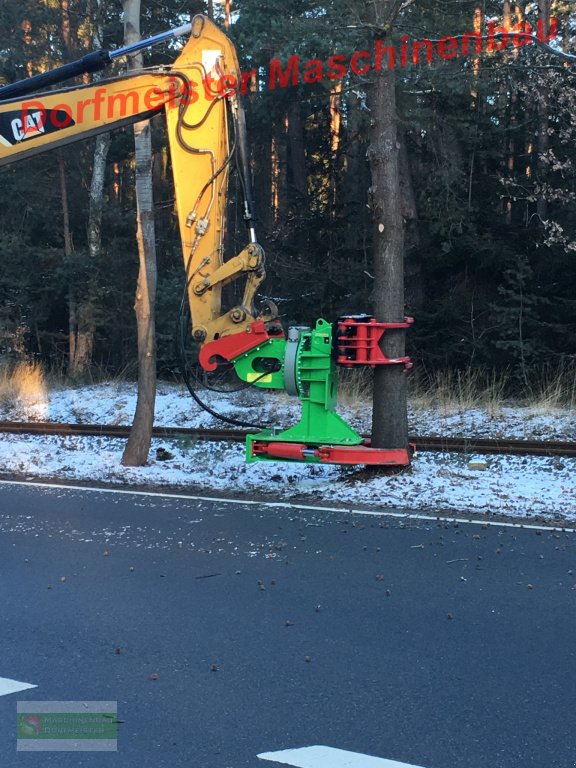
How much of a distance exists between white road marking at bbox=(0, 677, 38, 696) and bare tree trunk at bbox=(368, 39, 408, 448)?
245 inches

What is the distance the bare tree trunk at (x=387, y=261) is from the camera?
10336 mm

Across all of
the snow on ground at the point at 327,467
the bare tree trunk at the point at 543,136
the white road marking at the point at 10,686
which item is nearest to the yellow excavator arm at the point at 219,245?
the snow on ground at the point at 327,467

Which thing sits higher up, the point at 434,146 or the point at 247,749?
the point at 434,146

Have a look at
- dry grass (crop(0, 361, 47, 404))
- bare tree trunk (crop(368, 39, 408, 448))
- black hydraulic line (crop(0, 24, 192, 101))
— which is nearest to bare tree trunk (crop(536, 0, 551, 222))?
bare tree trunk (crop(368, 39, 408, 448))

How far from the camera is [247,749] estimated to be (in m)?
3.91

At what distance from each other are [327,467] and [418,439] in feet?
7.14

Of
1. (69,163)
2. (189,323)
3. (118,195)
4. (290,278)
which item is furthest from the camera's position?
(118,195)

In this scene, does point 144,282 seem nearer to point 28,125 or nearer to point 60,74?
point 28,125

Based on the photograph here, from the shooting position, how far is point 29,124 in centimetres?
948

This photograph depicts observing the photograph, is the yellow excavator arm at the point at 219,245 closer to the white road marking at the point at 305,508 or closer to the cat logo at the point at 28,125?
the cat logo at the point at 28,125

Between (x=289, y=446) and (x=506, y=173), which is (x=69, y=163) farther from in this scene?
(x=289, y=446)

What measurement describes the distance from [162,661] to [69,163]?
24897 millimetres

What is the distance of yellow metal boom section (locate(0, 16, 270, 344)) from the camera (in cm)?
998

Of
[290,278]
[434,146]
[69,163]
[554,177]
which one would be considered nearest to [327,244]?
[290,278]
